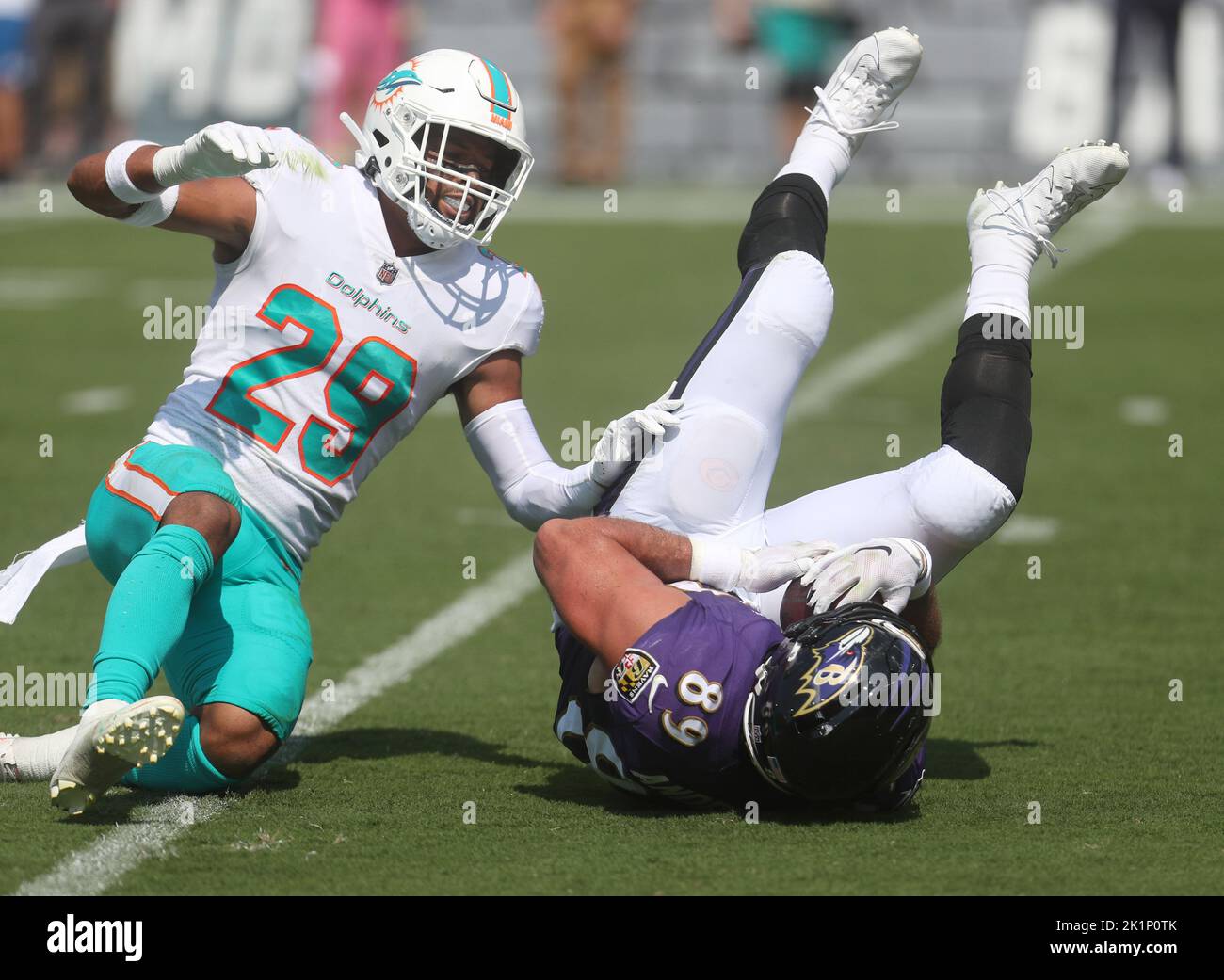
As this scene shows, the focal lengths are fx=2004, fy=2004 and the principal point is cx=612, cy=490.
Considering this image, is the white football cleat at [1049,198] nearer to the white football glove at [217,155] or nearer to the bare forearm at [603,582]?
the bare forearm at [603,582]

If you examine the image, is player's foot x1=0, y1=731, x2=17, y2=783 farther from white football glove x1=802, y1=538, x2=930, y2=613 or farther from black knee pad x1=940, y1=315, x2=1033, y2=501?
black knee pad x1=940, y1=315, x2=1033, y2=501

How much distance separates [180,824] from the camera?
164 inches

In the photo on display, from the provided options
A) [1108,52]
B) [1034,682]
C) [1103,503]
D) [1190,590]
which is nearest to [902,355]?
[1103,503]

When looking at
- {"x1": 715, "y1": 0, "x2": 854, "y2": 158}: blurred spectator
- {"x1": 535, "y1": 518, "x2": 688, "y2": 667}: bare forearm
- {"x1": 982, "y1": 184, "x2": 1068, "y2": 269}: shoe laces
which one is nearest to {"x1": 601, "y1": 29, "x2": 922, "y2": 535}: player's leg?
{"x1": 535, "y1": 518, "x2": 688, "y2": 667}: bare forearm

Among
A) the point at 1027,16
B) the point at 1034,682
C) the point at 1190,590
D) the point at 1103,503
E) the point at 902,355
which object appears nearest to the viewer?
the point at 1034,682

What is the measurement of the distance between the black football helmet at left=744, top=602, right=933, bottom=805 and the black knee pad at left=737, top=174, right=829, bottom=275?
1359 millimetres

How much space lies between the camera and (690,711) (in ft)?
13.3

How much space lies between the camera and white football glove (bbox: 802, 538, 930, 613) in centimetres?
428

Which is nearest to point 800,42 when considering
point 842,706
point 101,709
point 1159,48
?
point 1159,48

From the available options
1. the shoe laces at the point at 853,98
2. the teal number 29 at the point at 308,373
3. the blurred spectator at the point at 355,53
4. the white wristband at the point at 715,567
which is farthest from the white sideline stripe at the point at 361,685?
the blurred spectator at the point at 355,53

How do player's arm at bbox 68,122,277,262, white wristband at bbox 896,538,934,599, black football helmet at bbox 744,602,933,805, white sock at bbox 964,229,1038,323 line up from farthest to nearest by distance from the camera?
white sock at bbox 964,229,1038,323 → white wristband at bbox 896,538,934,599 → player's arm at bbox 68,122,277,262 → black football helmet at bbox 744,602,933,805

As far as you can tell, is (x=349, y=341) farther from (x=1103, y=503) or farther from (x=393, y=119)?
(x=1103, y=503)

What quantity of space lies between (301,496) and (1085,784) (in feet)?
6.32

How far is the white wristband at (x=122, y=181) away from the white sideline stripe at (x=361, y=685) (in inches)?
52.7
